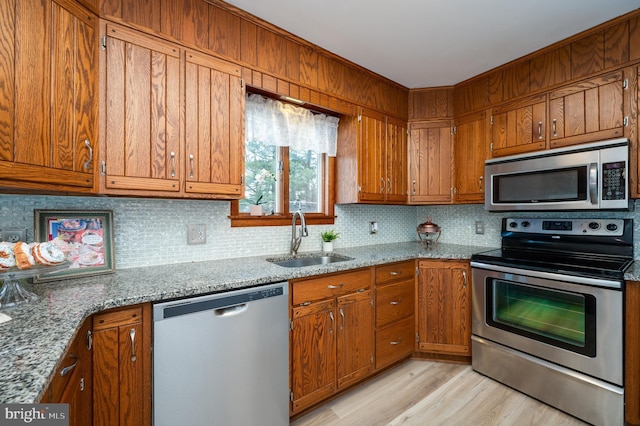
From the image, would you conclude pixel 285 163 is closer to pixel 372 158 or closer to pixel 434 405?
pixel 372 158

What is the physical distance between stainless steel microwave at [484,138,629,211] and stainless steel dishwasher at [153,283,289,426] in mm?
1974

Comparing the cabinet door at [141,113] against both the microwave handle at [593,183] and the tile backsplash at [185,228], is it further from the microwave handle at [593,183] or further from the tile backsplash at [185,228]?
the microwave handle at [593,183]

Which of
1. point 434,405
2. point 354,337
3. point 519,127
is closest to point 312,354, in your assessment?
point 354,337

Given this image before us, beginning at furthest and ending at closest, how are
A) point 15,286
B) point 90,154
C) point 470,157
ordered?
point 470,157, point 90,154, point 15,286

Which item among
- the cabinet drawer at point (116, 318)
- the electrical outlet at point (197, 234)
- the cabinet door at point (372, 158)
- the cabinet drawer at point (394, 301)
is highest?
the cabinet door at point (372, 158)

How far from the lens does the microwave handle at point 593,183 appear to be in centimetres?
193

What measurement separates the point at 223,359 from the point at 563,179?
253cm

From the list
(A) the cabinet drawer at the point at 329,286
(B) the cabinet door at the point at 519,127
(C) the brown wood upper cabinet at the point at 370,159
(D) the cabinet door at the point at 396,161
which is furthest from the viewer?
(D) the cabinet door at the point at 396,161

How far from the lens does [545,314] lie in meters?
1.99

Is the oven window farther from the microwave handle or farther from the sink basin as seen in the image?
the sink basin

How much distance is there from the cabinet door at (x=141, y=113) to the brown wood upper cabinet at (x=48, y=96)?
2.8 inches

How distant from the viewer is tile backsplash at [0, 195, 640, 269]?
155cm

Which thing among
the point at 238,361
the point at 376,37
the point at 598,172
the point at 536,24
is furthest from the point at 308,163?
the point at 598,172

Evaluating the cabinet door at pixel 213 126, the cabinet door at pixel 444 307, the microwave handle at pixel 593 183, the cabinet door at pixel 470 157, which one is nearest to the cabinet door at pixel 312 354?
the cabinet door at pixel 213 126
